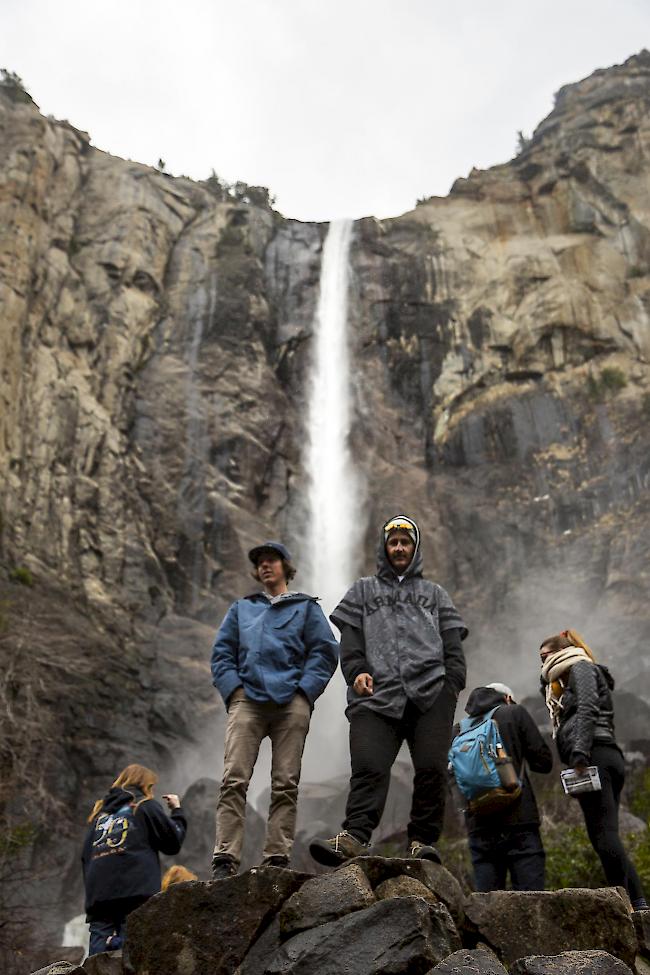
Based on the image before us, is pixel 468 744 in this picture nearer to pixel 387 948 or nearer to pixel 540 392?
pixel 387 948

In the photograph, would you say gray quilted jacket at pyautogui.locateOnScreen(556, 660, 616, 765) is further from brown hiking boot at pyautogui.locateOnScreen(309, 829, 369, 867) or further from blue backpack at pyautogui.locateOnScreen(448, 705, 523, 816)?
brown hiking boot at pyautogui.locateOnScreen(309, 829, 369, 867)

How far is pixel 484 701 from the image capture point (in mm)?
5391

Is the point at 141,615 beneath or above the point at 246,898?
above

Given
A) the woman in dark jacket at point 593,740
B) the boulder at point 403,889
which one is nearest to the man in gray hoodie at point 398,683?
the boulder at point 403,889

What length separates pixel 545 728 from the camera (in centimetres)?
1631

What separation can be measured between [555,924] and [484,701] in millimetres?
1973

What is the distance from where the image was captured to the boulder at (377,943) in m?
3.12

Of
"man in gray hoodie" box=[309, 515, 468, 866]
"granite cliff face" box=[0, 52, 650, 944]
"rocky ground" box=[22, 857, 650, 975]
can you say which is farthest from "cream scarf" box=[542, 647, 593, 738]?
"granite cliff face" box=[0, 52, 650, 944]

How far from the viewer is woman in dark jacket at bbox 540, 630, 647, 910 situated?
14.9 ft

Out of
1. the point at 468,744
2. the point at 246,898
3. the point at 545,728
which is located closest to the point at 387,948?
the point at 246,898

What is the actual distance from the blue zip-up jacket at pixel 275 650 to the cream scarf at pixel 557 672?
1237mm

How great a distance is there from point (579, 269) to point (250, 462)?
44.6 ft

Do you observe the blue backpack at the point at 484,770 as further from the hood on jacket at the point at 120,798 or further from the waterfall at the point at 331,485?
the waterfall at the point at 331,485

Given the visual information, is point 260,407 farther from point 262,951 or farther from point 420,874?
point 262,951
